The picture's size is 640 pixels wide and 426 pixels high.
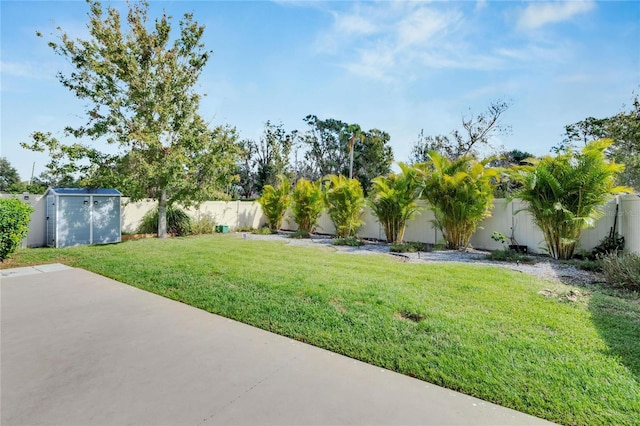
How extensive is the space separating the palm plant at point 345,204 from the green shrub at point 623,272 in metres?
7.22

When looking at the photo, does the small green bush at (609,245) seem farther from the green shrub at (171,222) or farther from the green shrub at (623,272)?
the green shrub at (171,222)

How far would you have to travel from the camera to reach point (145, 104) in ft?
34.5

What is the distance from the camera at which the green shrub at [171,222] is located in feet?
40.0

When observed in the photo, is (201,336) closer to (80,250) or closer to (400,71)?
(80,250)

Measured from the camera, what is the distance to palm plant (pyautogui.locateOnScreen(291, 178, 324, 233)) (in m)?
13.2

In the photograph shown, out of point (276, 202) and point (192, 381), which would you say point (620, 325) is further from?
point (276, 202)

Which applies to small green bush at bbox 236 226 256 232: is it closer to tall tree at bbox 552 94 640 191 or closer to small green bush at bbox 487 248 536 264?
small green bush at bbox 487 248 536 264

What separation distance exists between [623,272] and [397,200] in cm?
574

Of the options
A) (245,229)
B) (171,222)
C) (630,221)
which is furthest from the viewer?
(245,229)

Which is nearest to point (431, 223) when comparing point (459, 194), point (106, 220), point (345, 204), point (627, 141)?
point (459, 194)

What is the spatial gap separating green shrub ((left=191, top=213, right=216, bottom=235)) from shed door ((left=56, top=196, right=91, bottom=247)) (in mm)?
3600

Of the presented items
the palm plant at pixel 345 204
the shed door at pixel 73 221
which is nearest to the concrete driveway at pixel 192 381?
the shed door at pixel 73 221

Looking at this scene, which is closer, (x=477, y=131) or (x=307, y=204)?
(x=307, y=204)

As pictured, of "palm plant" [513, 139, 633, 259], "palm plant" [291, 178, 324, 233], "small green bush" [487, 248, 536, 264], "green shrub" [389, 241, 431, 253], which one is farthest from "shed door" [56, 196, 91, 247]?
"palm plant" [513, 139, 633, 259]
